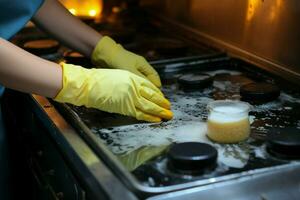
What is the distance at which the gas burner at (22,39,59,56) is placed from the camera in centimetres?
165

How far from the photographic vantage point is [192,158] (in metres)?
0.87

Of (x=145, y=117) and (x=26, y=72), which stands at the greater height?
(x=26, y=72)

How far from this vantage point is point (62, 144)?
1083 millimetres

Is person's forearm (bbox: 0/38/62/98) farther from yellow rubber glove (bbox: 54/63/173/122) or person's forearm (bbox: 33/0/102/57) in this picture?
person's forearm (bbox: 33/0/102/57)

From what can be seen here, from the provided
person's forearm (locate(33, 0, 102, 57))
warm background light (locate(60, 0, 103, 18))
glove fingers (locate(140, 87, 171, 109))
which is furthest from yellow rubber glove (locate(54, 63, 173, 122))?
warm background light (locate(60, 0, 103, 18))

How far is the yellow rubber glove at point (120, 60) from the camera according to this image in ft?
4.54

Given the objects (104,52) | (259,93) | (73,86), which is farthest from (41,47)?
(259,93)

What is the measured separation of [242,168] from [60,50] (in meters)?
1.04

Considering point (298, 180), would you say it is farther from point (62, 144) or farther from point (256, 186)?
point (62, 144)

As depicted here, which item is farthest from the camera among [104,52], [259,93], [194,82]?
[104,52]

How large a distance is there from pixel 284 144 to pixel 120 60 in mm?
639

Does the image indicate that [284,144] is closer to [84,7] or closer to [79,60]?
[79,60]

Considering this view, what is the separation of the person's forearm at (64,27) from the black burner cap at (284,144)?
0.72m

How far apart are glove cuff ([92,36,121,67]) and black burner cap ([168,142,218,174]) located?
0.59 meters
